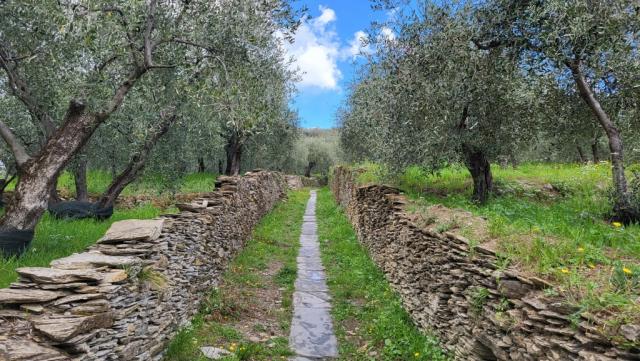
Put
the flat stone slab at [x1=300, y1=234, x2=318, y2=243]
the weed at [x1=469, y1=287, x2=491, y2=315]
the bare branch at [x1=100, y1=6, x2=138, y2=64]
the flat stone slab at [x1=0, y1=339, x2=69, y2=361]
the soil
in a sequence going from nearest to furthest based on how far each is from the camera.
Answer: the flat stone slab at [x1=0, y1=339, x2=69, y2=361] < the weed at [x1=469, y1=287, x2=491, y2=315] < the bare branch at [x1=100, y1=6, x2=138, y2=64] < the soil < the flat stone slab at [x1=300, y1=234, x2=318, y2=243]

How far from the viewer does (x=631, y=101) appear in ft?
39.1

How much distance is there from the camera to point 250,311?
408 inches

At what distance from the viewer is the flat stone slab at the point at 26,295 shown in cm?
497

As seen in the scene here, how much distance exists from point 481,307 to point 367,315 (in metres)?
4.40

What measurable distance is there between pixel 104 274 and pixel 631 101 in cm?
1335

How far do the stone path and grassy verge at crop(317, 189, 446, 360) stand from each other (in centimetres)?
22

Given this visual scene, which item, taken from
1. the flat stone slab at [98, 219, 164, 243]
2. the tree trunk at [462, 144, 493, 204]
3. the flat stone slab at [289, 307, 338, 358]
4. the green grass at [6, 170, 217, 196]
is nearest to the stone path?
the flat stone slab at [289, 307, 338, 358]

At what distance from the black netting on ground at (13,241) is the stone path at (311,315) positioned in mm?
5613

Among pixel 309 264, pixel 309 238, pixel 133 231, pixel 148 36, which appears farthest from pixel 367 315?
pixel 309 238

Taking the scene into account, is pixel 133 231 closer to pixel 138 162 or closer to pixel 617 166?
pixel 138 162

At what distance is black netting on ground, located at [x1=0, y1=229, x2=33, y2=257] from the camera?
8203mm

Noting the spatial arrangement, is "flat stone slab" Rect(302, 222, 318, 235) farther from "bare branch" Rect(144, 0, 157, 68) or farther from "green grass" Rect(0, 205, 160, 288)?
"bare branch" Rect(144, 0, 157, 68)

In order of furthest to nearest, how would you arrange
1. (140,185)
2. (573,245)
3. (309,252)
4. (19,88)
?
(140,185)
(309,252)
(19,88)
(573,245)

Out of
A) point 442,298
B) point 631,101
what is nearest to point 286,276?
point 442,298
